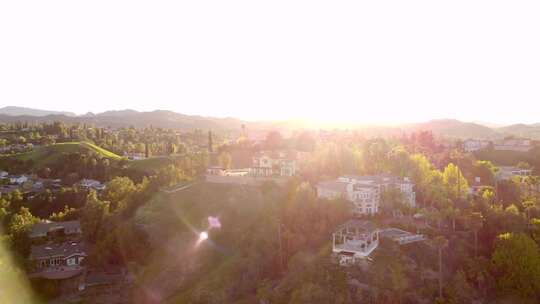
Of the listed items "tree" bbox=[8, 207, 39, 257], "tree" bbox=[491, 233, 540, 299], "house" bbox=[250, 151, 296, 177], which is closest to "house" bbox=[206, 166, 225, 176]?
"house" bbox=[250, 151, 296, 177]

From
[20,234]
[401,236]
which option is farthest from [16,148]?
[401,236]

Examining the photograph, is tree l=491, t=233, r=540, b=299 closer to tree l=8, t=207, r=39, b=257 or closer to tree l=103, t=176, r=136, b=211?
tree l=103, t=176, r=136, b=211

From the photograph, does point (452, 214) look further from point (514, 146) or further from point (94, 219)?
point (514, 146)

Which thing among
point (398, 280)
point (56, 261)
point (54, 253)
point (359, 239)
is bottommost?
point (56, 261)

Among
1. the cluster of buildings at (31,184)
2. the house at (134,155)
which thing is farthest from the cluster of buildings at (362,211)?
the house at (134,155)

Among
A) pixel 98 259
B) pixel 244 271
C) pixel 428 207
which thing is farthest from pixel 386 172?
pixel 98 259

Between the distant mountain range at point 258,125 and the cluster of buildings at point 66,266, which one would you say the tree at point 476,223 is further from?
the distant mountain range at point 258,125
